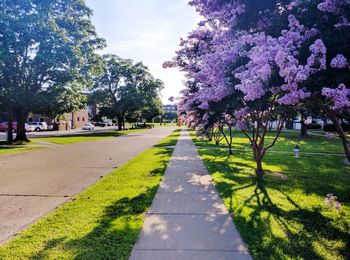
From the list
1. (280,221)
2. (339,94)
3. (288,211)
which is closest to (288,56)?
(339,94)

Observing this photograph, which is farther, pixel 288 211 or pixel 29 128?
pixel 29 128

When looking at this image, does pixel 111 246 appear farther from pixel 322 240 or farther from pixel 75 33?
pixel 75 33

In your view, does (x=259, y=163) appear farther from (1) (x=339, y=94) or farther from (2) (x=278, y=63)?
(2) (x=278, y=63)

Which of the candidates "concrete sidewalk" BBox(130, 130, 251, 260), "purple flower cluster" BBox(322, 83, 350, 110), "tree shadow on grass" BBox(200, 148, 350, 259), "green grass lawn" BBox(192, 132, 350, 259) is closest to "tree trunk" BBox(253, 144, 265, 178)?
"green grass lawn" BBox(192, 132, 350, 259)

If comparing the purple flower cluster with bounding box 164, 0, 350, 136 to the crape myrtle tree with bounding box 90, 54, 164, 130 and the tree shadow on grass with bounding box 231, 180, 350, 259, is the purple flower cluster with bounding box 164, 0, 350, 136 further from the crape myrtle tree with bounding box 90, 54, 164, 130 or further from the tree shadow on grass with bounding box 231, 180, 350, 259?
the crape myrtle tree with bounding box 90, 54, 164, 130

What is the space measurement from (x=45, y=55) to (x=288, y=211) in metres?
21.0

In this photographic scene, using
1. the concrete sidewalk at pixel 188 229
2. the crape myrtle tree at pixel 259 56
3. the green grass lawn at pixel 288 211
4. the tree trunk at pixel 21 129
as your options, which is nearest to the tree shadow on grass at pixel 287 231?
the green grass lawn at pixel 288 211

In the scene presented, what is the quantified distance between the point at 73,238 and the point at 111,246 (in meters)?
0.69

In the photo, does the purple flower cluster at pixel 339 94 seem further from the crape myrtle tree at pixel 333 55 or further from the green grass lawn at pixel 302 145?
the green grass lawn at pixel 302 145

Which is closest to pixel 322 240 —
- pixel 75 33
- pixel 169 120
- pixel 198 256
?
pixel 198 256

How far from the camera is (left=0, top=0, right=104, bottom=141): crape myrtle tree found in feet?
73.1

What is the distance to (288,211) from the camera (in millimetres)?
6695

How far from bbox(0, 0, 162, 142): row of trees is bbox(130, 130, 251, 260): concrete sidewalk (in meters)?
18.3

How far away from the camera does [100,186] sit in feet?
29.5
